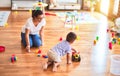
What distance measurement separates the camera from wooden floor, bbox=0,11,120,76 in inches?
116

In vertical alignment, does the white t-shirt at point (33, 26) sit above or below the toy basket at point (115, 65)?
above

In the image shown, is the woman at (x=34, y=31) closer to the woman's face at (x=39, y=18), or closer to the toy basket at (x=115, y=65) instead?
the woman's face at (x=39, y=18)

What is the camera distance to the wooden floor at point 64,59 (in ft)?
9.70

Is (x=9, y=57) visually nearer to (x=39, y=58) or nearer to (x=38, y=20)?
(x=39, y=58)

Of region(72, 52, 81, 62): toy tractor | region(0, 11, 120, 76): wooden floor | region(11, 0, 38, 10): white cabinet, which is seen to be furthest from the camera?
region(11, 0, 38, 10): white cabinet

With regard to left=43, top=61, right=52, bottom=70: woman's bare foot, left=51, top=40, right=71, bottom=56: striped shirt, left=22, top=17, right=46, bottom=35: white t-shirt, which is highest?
left=22, top=17, right=46, bottom=35: white t-shirt

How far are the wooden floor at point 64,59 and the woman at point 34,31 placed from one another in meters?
0.11

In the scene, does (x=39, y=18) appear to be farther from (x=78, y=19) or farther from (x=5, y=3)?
(x=5, y=3)

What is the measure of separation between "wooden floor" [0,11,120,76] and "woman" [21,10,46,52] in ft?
0.36

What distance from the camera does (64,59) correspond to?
10.9ft

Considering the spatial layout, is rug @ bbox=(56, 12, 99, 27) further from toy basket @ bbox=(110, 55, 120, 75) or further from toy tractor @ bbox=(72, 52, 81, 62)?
toy basket @ bbox=(110, 55, 120, 75)

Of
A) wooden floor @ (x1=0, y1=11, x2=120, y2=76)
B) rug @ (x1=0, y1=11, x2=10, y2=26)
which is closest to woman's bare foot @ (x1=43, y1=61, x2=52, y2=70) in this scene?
wooden floor @ (x1=0, y1=11, x2=120, y2=76)

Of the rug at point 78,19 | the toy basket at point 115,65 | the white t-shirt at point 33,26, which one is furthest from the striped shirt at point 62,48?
the rug at point 78,19

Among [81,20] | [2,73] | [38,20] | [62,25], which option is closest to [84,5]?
[81,20]
